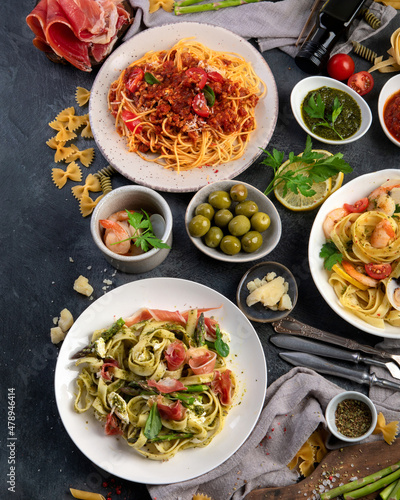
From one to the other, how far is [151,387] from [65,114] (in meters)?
2.54

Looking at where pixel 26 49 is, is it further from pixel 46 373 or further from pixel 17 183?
pixel 46 373

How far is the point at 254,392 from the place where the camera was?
11.8 ft

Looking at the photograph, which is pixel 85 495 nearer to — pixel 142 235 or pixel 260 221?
pixel 142 235

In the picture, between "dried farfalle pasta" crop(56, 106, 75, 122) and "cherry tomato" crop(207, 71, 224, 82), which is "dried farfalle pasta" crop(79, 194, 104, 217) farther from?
"cherry tomato" crop(207, 71, 224, 82)

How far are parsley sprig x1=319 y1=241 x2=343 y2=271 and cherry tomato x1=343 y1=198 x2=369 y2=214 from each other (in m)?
0.31

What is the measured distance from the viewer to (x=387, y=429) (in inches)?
143

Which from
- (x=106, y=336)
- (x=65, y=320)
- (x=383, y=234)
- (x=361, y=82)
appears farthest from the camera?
(x=361, y=82)

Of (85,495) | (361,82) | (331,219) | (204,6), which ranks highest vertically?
(361,82)

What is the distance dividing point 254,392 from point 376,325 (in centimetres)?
105

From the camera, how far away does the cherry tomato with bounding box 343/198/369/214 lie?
12.8ft

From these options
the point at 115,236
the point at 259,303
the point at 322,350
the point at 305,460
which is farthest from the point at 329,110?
the point at 305,460

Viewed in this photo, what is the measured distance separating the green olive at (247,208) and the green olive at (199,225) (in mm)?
263

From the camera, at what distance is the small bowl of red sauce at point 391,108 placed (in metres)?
4.25

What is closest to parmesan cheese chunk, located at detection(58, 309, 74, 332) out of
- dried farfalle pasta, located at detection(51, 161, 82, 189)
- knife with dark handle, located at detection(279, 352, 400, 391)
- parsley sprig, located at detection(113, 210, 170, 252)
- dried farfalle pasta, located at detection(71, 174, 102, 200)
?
parsley sprig, located at detection(113, 210, 170, 252)
